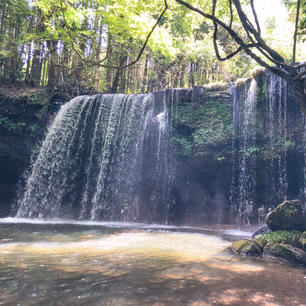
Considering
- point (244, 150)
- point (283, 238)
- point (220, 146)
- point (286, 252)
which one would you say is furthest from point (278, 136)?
point (286, 252)

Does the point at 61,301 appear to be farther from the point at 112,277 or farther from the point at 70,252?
the point at 70,252

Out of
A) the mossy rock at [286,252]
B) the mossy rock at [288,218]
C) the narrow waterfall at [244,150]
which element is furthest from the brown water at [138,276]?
the narrow waterfall at [244,150]

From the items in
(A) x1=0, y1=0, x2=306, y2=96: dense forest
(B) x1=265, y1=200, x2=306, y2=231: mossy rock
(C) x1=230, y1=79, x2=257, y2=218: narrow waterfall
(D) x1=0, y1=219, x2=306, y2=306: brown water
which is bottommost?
(D) x1=0, y1=219, x2=306, y2=306: brown water

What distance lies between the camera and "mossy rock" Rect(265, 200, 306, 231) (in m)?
6.86

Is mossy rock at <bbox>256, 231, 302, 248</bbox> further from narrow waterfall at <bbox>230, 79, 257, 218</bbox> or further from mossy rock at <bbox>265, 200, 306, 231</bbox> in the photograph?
narrow waterfall at <bbox>230, 79, 257, 218</bbox>

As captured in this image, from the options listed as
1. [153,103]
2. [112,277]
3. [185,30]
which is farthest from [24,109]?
[112,277]

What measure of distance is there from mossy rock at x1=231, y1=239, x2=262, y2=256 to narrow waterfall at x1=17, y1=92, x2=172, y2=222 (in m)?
7.05

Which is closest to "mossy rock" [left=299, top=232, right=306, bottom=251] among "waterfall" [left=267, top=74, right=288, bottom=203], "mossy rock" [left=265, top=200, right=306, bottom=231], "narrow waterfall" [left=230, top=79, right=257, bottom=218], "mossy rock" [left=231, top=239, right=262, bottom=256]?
"mossy rock" [left=265, top=200, right=306, bottom=231]

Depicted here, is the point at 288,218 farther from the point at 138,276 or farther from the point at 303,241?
the point at 138,276

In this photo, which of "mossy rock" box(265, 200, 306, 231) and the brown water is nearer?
the brown water

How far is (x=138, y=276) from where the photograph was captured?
13.9ft

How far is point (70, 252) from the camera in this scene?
5.77m

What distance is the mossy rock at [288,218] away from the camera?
6.86 m

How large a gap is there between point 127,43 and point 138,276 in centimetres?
903
